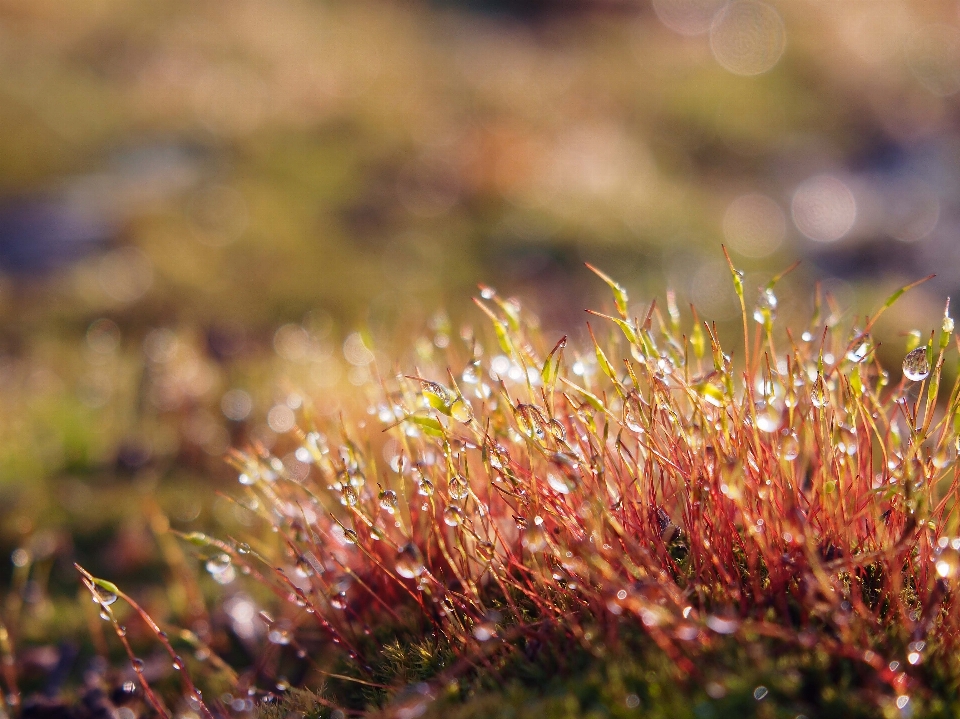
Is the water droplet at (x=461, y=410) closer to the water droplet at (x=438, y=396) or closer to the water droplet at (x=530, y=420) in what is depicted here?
the water droplet at (x=438, y=396)

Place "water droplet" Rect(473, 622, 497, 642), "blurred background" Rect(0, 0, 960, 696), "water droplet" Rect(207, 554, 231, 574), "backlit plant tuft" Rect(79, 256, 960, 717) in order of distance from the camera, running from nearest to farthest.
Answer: "backlit plant tuft" Rect(79, 256, 960, 717) < "water droplet" Rect(473, 622, 497, 642) < "water droplet" Rect(207, 554, 231, 574) < "blurred background" Rect(0, 0, 960, 696)

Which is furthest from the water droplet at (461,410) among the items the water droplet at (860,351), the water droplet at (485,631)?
the water droplet at (860,351)

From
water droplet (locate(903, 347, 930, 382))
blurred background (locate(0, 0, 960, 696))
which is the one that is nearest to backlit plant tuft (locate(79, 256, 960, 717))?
water droplet (locate(903, 347, 930, 382))

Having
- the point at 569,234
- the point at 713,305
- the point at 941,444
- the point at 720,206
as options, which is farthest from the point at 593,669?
the point at 720,206

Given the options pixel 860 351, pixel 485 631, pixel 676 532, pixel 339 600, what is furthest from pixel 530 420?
pixel 860 351

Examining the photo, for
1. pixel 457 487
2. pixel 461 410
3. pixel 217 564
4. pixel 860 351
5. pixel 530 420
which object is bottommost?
pixel 217 564

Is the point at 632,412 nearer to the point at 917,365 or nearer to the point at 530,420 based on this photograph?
the point at 530,420

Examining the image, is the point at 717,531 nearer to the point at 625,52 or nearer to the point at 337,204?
the point at 337,204

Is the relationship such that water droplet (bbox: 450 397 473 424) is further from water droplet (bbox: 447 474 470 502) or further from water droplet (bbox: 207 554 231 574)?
water droplet (bbox: 207 554 231 574)

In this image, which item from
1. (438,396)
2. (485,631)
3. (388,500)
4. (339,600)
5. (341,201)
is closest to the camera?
(485,631)
